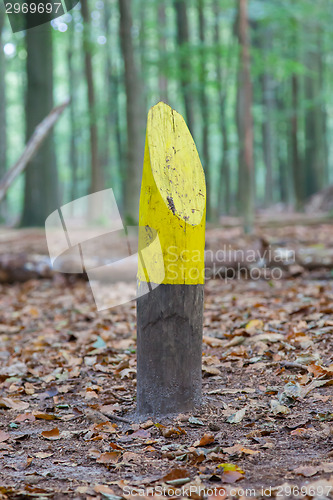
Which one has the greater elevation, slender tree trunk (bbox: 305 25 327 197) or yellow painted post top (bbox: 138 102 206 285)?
slender tree trunk (bbox: 305 25 327 197)

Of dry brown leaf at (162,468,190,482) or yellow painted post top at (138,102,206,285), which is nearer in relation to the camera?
dry brown leaf at (162,468,190,482)

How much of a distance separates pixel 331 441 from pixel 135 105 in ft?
30.3

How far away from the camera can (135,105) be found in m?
10.5

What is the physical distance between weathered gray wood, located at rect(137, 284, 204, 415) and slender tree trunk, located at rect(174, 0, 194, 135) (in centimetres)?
1052

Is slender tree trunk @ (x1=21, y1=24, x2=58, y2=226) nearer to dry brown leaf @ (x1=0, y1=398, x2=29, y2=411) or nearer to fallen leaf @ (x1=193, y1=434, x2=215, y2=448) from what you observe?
dry brown leaf @ (x1=0, y1=398, x2=29, y2=411)

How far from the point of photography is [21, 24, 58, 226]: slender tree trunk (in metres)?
11.8

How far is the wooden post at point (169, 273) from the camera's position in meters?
2.60

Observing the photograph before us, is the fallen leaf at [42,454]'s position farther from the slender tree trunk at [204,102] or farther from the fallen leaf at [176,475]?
the slender tree trunk at [204,102]

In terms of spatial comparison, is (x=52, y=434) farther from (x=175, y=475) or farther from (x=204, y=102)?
(x=204, y=102)

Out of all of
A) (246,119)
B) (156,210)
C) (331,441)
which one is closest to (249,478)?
(331,441)

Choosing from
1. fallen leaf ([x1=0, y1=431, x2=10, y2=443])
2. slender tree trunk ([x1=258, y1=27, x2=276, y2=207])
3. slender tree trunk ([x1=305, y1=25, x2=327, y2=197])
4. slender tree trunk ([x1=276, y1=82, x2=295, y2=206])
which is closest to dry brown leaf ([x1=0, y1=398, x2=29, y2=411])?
fallen leaf ([x1=0, y1=431, x2=10, y2=443])

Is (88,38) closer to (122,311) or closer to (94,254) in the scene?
(94,254)

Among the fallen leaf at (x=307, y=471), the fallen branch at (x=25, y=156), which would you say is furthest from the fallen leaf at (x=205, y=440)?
the fallen branch at (x=25, y=156)

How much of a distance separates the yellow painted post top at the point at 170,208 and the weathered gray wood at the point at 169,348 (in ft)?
0.33
